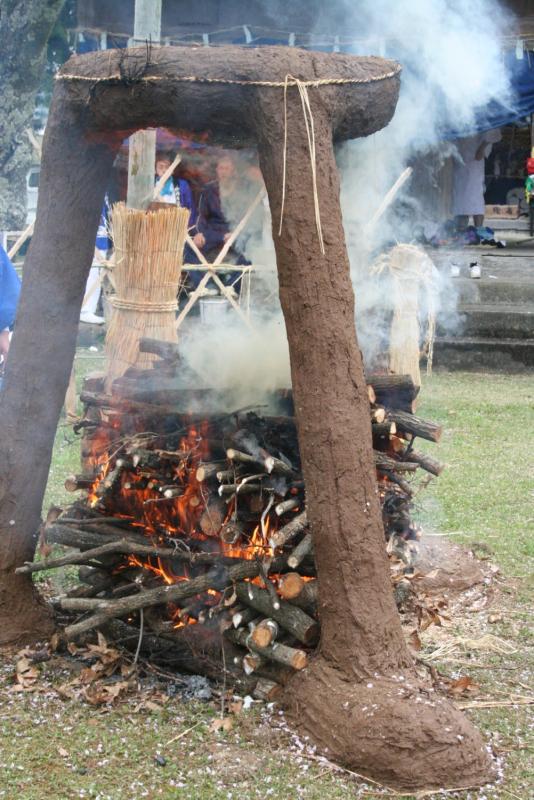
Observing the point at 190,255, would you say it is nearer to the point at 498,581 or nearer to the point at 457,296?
the point at 457,296

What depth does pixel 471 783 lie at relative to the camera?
11.9 feet

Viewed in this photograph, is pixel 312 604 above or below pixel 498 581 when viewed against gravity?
above

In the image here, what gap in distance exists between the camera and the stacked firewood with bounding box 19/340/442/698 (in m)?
4.29

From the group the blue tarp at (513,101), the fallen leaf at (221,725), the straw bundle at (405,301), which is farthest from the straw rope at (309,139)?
the blue tarp at (513,101)

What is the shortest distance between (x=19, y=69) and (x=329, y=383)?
775cm

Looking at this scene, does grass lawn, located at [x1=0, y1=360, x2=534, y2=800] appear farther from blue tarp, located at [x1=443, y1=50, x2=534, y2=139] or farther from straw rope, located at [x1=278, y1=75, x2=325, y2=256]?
blue tarp, located at [x1=443, y1=50, x2=534, y2=139]

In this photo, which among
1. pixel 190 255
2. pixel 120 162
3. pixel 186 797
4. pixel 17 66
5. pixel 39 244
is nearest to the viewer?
pixel 186 797

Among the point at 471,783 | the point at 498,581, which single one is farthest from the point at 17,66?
the point at 471,783

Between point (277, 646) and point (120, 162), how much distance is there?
27.6 feet

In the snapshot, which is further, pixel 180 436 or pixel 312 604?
pixel 180 436

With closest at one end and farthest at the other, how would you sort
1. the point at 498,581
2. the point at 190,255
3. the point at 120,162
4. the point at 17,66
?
1. the point at 498,581
2. the point at 17,66
3. the point at 120,162
4. the point at 190,255

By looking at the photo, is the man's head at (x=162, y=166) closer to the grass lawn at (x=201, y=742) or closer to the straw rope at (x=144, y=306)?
the straw rope at (x=144, y=306)

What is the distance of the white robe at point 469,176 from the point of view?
54.0 feet

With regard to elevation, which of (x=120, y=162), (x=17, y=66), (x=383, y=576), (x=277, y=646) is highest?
(x=17, y=66)
